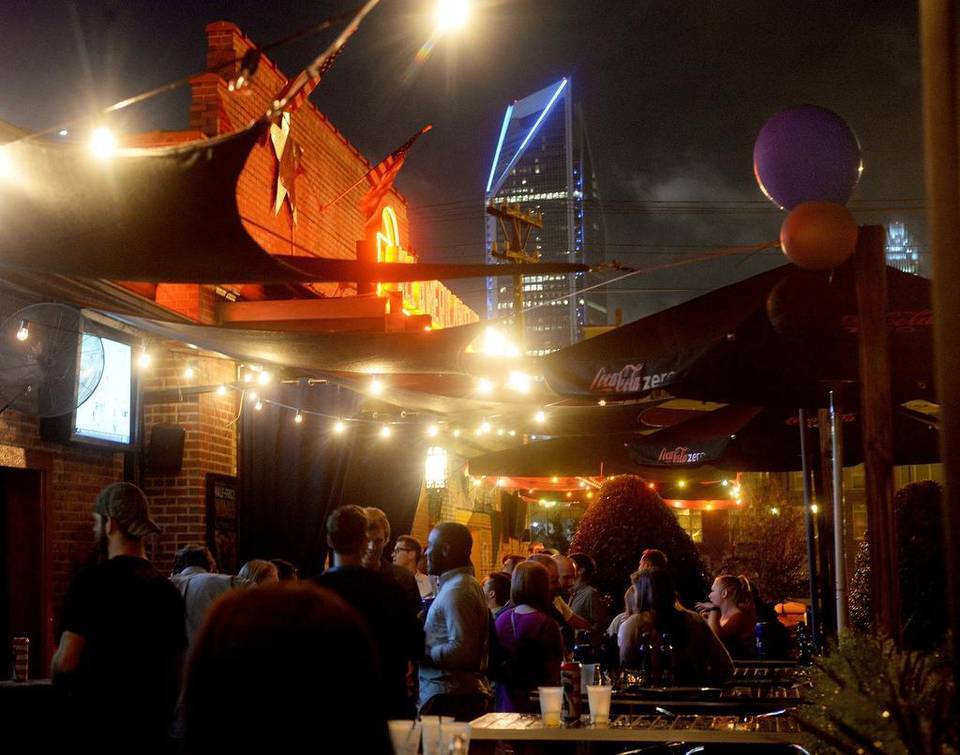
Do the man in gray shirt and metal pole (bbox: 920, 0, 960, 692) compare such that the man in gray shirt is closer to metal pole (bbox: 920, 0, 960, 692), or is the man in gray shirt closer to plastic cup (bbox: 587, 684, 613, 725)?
plastic cup (bbox: 587, 684, 613, 725)

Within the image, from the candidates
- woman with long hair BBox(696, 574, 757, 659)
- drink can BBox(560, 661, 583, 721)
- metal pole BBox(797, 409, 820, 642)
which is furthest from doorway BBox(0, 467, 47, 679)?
metal pole BBox(797, 409, 820, 642)

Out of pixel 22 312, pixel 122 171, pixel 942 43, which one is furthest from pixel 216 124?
pixel 942 43

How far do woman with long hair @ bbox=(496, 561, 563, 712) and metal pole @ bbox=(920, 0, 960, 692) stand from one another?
5221 mm

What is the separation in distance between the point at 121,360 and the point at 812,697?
7014 millimetres

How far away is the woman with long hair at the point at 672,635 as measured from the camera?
300 inches

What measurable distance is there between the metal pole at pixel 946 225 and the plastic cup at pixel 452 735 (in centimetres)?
145

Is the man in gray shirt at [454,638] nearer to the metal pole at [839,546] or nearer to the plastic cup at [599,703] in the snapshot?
the plastic cup at [599,703]

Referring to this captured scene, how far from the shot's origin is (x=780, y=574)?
2897cm

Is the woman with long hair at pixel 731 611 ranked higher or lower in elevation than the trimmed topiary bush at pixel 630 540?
lower

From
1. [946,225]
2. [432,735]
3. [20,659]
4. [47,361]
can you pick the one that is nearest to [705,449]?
[47,361]

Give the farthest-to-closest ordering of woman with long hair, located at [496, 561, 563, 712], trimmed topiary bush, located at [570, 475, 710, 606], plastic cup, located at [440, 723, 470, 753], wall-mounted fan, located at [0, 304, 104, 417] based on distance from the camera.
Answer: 1. trimmed topiary bush, located at [570, 475, 710, 606]
2. wall-mounted fan, located at [0, 304, 104, 417]
3. woman with long hair, located at [496, 561, 563, 712]
4. plastic cup, located at [440, 723, 470, 753]

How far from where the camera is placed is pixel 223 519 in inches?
448

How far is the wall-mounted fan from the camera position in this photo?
801 cm

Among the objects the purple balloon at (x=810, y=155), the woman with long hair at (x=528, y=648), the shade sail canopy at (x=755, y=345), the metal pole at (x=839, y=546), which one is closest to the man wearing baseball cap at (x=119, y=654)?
the shade sail canopy at (x=755, y=345)
